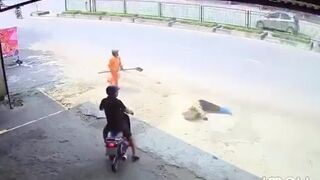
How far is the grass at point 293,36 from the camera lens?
18.5m

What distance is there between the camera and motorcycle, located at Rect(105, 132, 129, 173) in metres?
8.41

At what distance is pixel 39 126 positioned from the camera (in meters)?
11.0

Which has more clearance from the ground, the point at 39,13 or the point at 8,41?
the point at 39,13

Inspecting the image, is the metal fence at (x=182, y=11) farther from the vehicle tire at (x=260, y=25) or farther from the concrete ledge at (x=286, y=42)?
the concrete ledge at (x=286, y=42)

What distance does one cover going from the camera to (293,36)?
19.1 m

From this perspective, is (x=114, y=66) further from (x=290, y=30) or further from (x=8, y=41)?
(x=290, y=30)

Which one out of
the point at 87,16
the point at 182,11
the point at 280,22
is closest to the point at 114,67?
the point at 280,22

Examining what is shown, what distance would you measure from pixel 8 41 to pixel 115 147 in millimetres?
10041

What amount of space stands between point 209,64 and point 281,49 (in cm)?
362

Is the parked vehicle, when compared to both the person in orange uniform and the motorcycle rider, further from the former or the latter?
the motorcycle rider

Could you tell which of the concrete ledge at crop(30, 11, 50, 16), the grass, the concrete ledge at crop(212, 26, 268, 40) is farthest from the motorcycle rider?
the concrete ledge at crop(30, 11, 50, 16)

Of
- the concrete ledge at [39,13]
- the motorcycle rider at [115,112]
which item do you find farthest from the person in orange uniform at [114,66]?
the concrete ledge at [39,13]

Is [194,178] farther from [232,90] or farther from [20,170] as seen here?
[232,90]

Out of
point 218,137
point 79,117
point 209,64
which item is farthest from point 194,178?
point 209,64
